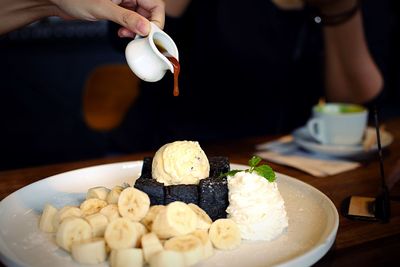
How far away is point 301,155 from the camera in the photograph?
172 centimetres

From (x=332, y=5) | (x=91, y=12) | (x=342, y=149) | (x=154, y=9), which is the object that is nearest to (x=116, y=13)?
(x=91, y=12)

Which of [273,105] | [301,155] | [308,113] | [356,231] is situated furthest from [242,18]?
[356,231]

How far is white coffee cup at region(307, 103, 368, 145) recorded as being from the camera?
5.64 ft

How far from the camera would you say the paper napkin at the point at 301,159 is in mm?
1562

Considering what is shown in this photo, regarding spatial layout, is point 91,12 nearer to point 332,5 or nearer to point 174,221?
point 174,221

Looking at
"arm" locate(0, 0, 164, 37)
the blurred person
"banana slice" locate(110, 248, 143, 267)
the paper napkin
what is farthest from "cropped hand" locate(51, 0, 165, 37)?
the blurred person

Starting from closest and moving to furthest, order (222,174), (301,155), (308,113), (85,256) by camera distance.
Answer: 1. (85,256)
2. (222,174)
3. (301,155)
4. (308,113)

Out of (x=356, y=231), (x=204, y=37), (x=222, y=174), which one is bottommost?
(x=356, y=231)

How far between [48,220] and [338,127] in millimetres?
1082

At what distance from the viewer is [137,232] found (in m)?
0.95

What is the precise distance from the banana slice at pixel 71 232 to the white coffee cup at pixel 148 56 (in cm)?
40

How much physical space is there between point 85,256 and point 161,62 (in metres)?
0.50

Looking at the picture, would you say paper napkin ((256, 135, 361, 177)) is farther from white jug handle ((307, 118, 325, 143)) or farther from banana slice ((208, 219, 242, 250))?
banana slice ((208, 219, 242, 250))

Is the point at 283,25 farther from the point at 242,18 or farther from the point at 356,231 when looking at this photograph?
the point at 356,231
